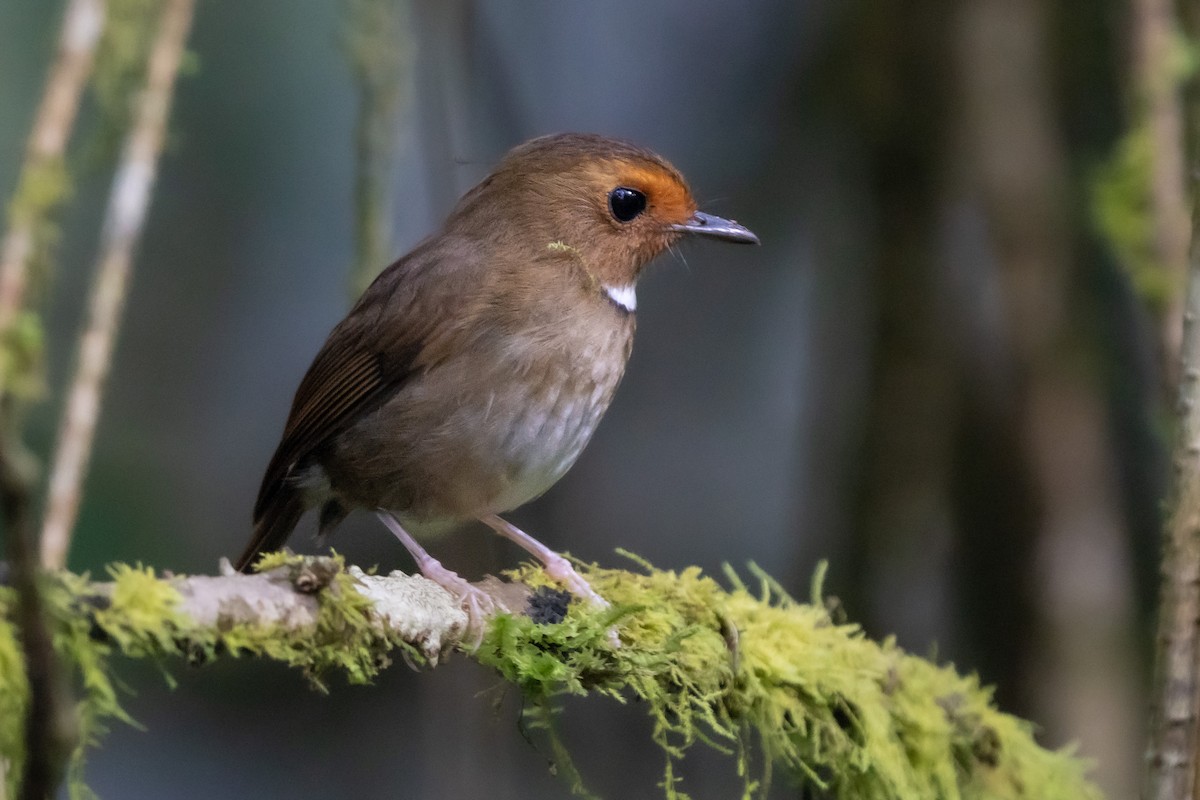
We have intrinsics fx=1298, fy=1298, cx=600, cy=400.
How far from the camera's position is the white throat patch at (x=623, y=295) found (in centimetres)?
346

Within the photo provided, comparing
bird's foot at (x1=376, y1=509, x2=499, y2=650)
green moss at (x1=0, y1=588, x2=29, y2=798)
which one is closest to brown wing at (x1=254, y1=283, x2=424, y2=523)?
bird's foot at (x1=376, y1=509, x2=499, y2=650)

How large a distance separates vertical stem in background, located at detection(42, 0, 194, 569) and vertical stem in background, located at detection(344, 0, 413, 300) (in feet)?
2.65

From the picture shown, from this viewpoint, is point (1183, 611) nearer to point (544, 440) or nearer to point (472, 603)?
point (472, 603)

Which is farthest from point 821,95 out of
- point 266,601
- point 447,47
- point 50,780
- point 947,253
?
point 50,780

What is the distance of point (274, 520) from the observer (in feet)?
11.9

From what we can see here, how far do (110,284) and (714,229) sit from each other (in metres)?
1.59

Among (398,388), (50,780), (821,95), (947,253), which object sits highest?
(821,95)

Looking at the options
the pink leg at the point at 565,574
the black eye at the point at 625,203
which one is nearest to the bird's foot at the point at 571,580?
the pink leg at the point at 565,574

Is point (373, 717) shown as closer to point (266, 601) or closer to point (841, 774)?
point (841, 774)

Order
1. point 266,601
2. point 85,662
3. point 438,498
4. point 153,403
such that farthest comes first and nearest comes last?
point 153,403
point 438,498
point 266,601
point 85,662

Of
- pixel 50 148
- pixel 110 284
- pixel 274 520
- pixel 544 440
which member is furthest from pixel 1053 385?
pixel 50 148

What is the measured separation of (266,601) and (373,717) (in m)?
3.90

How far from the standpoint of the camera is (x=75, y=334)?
5.68m

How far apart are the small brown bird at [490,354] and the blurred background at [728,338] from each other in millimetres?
1073
